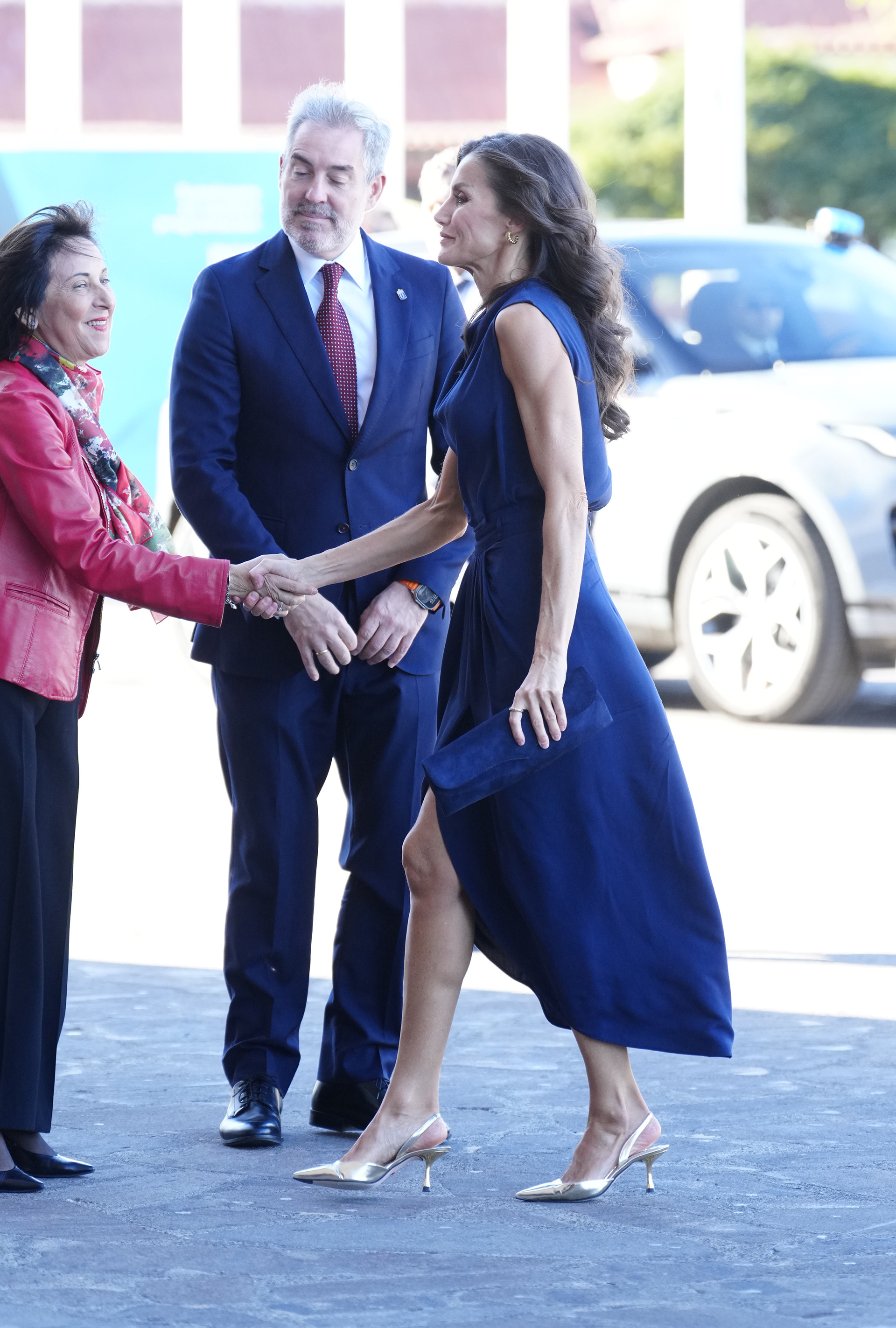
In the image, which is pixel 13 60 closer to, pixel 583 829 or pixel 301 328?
pixel 301 328

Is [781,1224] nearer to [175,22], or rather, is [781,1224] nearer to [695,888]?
[695,888]

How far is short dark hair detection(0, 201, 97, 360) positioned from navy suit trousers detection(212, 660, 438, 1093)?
83 centimetres

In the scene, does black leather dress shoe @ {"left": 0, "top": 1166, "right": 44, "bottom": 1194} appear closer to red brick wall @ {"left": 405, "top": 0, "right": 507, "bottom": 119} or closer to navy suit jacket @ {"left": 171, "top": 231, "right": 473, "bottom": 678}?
navy suit jacket @ {"left": 171, "top": 231, "right": 473, "bottom": 678}

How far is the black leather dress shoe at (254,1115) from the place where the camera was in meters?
4.12

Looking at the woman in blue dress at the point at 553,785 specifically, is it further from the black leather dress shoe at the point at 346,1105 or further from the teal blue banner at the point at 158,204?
the teal blue banner at the point at 158,204

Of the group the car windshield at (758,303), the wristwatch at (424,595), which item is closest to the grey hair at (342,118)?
the wristwatch at (424,595)

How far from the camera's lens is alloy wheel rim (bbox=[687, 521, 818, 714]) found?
899 centimetres

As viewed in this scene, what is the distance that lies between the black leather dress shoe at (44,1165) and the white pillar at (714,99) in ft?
67.7

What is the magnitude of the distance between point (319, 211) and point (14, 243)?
65 centimetres

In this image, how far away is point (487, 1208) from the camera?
3713 millimetres

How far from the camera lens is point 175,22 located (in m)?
36.8

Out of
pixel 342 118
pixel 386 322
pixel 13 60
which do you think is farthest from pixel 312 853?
pixel 13 60

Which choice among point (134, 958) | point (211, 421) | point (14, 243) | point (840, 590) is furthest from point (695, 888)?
point (840, 590)

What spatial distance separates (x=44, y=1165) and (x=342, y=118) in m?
2.05
